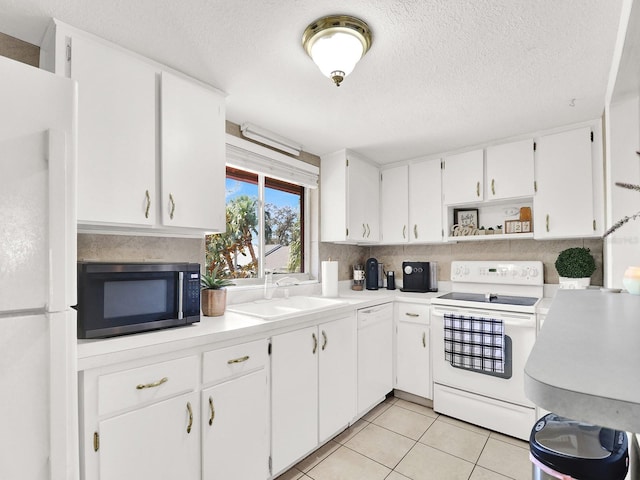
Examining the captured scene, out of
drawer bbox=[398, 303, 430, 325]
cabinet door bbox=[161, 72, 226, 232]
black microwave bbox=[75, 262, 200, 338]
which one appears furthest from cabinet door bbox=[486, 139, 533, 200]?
black microwave bbox=[75, 262, 200, 338]

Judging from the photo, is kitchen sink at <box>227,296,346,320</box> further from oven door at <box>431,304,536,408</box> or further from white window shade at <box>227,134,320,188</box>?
white window shade at <box>227,134,320,188</box>

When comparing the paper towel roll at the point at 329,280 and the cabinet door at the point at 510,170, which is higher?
the cabinet door at the point at 510,170

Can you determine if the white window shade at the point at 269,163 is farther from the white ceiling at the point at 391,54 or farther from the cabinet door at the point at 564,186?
the cabinet door at the point at 564,186

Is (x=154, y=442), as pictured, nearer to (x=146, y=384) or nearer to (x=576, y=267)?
(x=146, y=384)

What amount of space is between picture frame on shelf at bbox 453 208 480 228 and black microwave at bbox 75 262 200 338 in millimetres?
2476

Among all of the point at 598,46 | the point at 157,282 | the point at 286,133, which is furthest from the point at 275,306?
the point at 598,46

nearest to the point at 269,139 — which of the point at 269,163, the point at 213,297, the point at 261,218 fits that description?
the point at 269,163

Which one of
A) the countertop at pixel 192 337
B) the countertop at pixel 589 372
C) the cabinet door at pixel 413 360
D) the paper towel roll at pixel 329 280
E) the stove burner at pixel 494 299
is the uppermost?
the countertop at pixel 589 372

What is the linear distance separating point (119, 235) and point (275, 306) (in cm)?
115

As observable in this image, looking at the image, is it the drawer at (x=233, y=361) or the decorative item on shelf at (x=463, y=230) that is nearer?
the drawer at (x=233, y=361)

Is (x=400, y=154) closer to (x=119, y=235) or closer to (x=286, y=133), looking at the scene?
(x=286, y=133)

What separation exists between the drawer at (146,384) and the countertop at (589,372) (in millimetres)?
1373

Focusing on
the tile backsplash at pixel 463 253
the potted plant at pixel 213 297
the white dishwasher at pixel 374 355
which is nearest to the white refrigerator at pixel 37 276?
the potted plant at pixel 213 297

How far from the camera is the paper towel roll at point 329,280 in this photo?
112 inches
